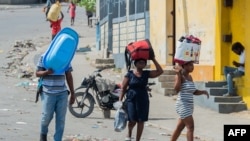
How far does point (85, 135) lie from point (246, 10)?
247 inches

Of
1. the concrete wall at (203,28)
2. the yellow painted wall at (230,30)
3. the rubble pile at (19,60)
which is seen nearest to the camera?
the yellow painted wall at (230,30)

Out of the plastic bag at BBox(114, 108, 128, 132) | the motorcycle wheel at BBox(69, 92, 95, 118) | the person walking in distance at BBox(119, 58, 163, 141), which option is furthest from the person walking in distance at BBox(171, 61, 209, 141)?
the motorcycle wheel at BBox(69, 92, 95, 118)

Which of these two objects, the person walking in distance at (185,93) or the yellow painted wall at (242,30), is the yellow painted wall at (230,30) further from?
the person walking in distance at (185,93)

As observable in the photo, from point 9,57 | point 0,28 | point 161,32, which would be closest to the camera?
point 161,32

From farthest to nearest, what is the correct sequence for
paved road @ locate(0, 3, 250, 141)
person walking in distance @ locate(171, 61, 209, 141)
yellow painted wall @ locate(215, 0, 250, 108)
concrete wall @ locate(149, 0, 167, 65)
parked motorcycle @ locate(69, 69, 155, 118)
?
concrete wall @ locate(149, 0, 167, 65)
yellow painted wall @ locate(215, 0, 250, 108)
parked motorcycle @ locate(69, 69, 155, 118)
paved road @ locate(0, 3, 250, 141)
person walking in distance @ locate(171, 61, 209, 141)

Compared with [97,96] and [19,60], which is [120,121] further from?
[19,60]

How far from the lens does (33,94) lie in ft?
66.0

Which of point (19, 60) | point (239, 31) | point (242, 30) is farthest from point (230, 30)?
point (19, 60)

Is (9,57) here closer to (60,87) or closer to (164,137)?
(164,137)

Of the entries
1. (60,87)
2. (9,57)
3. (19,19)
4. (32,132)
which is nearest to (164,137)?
(32,132)

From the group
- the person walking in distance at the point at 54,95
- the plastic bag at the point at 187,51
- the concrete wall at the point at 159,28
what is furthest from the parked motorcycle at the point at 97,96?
the concrete wall at the point at 159,28

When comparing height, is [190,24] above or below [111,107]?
above

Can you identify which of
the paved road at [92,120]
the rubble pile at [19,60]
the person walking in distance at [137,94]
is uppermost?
the person walking in distance at [137,94]

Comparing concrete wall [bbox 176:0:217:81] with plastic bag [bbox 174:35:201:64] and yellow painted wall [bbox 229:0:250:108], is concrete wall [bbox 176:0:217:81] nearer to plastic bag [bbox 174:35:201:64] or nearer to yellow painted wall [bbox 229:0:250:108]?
yellow painted wall [bbox 229:0:250:108]
